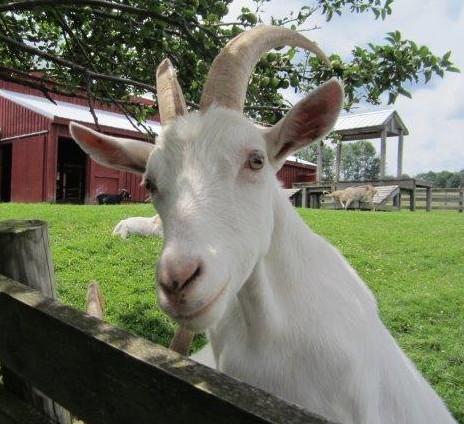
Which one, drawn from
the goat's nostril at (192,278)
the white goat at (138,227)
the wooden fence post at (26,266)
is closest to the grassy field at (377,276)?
the white goat at (138,227)

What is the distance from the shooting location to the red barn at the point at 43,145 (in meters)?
19.9

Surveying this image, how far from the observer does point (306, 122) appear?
218cm

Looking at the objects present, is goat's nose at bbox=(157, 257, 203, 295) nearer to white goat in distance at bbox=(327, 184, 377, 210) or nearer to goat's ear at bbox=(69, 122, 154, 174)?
goat's ear at bbox=(69, 122, 154, 174)

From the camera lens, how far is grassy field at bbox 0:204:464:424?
4840mm

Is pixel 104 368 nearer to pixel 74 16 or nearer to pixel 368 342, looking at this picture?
pixel 368 342

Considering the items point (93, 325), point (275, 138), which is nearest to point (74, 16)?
point (275, 138)

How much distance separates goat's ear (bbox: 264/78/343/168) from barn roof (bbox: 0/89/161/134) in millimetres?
16314

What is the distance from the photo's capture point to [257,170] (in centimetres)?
199

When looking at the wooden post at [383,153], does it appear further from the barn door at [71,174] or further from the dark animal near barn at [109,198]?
the barn door at [71,174]

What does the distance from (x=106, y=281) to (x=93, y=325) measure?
486 cm

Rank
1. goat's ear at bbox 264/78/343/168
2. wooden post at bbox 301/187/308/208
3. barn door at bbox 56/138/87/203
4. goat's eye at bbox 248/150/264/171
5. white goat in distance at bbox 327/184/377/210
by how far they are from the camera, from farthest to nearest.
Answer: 1. barn door at bbox 56/138/87/203
2. wooden post at bbox 301/187/308/208
3. white goat in distance at bbox 327/184/377/210
4. goat's ear at bbox 264/78/343/168
5. goat's eye at bbox 248/150/264/171

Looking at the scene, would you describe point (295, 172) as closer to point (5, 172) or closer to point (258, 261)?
point (5, 172)

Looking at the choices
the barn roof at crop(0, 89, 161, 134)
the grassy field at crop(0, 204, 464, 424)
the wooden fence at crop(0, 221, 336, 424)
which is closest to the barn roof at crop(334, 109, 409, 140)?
the barn roof at crop(0, 89, 161, 134)

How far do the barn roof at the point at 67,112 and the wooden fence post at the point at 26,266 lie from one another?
16155 mm
